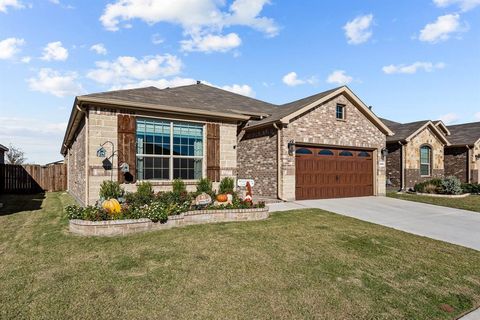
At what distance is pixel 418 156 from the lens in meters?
18.6

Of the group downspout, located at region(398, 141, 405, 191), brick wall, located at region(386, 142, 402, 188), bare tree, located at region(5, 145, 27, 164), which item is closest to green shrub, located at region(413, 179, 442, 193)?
downspout, located at region(398, 141, 405, 191)

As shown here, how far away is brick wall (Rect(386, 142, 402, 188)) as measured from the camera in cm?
1808

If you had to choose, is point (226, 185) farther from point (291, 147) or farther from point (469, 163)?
point (469, 163)

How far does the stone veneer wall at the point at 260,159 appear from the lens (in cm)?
1298

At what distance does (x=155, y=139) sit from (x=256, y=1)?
655 centimetres

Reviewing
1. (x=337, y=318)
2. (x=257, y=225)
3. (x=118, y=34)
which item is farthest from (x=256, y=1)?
(x=337, y=318)

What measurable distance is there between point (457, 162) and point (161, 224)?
75.9 feet

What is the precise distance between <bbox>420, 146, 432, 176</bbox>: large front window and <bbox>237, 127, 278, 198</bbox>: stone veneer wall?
1232cm

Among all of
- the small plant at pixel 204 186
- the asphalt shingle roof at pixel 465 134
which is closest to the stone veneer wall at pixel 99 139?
the small plant at pixel 204 186

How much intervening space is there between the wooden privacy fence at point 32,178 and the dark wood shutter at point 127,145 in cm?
1352

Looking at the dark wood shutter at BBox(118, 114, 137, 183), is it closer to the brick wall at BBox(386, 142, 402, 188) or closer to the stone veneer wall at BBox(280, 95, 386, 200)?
the stone veneer wall at BBox(280, 95, 386, 200)

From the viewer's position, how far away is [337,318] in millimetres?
3541

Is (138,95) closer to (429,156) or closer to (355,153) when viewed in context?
(355,153)

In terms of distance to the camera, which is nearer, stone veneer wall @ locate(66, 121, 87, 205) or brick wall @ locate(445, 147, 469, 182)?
stone veneer wall @ locate(66, 121, 87, 205)
